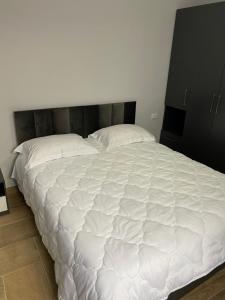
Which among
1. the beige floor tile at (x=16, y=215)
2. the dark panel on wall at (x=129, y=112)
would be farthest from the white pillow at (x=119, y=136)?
the beige floor tile at (x=16, y=215)

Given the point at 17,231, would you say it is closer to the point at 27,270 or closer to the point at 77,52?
the point at 27,270

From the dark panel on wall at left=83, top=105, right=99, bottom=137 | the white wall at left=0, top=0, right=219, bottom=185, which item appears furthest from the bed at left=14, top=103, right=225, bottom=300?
the white wall at left=0, top=0, right=219, bottom=185

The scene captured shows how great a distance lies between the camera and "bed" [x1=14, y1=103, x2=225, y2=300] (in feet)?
3.67

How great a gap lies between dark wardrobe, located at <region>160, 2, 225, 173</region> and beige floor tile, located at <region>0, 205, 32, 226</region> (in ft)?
7.00

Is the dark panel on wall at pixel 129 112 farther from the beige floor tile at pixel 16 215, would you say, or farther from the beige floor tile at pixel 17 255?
the beige floor tile at pixel 17 255

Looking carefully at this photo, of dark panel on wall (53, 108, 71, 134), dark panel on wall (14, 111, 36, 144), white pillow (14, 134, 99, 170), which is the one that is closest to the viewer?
white pillow (14, 134, 99, 170)

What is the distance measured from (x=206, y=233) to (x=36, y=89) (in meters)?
1.99

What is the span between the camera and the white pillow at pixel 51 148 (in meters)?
2.07

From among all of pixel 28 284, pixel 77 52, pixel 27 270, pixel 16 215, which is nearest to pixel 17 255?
pixel 27 270

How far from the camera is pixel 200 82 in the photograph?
9.15 ft

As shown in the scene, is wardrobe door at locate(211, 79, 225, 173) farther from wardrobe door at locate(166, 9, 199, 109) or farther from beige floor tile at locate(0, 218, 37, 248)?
beige floor tile at locate(0, 218, 37, 248)

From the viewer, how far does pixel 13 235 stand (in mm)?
1953

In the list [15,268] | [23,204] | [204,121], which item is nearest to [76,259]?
[15,268]

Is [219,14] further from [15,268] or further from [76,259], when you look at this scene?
[15,268]
